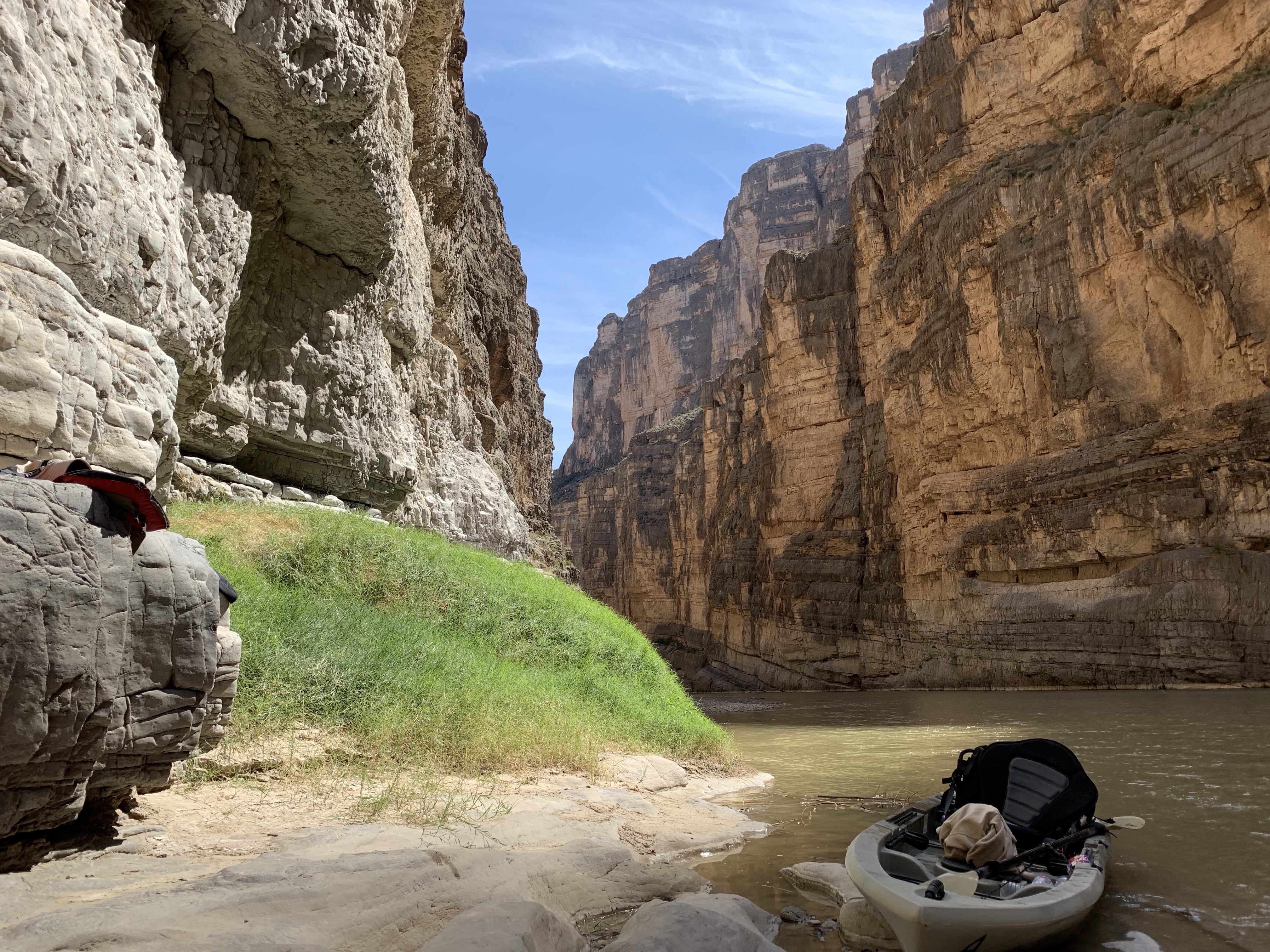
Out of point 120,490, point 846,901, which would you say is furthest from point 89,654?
point 846,901

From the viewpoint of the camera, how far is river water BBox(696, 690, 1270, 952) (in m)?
4.84

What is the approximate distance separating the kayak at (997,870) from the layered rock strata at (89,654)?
3.82 metres

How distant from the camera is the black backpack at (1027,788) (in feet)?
18.5

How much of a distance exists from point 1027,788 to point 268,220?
489 inches

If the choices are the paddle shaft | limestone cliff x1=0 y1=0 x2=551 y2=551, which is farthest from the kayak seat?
limestone cliff x1=0 y1=0 x2=551 y2=551

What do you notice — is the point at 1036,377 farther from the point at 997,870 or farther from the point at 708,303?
the point at 708,303

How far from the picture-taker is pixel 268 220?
12.3m

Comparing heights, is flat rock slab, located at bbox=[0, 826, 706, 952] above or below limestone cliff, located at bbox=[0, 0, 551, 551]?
below

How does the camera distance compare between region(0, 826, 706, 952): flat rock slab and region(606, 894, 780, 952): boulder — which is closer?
region(0, 826, 706, 952): flat rock slab

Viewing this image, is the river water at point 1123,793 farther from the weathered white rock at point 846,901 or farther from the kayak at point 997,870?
the kayak at point 997,870

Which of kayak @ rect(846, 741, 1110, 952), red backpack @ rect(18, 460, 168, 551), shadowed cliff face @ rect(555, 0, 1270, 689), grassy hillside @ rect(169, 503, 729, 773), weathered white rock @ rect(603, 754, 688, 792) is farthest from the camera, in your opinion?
shadowed cliff face @ rect(555, 0, 1270, 689)

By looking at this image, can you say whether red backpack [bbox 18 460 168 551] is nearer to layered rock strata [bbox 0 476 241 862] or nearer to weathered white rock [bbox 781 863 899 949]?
layered rock strata [bbox 0 476 241 862]

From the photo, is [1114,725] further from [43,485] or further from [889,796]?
[43,485]

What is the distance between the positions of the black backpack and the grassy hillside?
356cm
